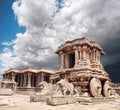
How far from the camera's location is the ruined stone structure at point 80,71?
1773 centimetres

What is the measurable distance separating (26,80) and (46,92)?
3221cm

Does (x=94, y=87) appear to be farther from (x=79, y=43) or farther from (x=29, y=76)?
(x=29, y=76)

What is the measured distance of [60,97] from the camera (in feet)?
41.9

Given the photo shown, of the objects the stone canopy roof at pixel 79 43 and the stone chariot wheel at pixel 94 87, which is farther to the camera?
the stone canopy roof at pixel 79 43


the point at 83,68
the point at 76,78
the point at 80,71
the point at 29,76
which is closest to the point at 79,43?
the point at 83,68

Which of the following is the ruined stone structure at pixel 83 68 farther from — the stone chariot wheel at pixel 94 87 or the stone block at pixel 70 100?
the stone block at pixel 70 100

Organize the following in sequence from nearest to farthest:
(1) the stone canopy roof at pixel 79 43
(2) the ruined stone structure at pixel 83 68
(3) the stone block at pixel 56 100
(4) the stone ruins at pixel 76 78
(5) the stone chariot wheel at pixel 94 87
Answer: (3) the stone block at pixel 56 100
(4) the stone ruins at pixel 76 78
(5) the stone chariot wheel at pixel 94 87
(2) the ruined stone structure at pixel 83 68
(1) the stone canopy roof at pixel 79 43

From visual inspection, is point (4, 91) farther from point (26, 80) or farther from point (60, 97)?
point (60, 97)

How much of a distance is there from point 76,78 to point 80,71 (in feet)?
6.63

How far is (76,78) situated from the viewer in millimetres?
18578

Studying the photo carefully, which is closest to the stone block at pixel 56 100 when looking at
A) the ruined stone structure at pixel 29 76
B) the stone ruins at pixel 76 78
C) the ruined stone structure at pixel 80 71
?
the stone ruins at pixel 76 78

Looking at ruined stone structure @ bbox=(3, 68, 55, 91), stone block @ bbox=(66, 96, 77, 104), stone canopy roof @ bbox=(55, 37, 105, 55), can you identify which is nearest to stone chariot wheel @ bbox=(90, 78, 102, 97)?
stone block @ bbox=(66, 96, 77, 104)

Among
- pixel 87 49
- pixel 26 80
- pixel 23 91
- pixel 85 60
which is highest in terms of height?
pixel 87 49

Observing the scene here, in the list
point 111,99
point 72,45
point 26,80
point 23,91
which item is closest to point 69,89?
point 111,99
